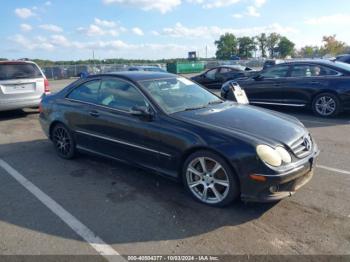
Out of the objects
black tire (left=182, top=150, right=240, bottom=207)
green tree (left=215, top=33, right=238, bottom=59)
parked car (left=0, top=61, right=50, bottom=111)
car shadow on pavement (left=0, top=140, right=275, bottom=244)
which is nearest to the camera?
car shadow on pavement (left=0, top=140, right=275, bottom=244)

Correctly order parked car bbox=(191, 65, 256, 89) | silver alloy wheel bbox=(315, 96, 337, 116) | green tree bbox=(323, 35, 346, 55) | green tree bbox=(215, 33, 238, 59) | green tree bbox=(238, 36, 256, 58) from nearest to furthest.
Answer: silver alloy wheel bbox=(315, 96, 337, 116) → parked car bbox=(191, 65, 256, 89) → green tree bbox=(323, 35, 346, 55) → green tree bbox=(238, 36, 256, 58) → green tree bbox=(215, 33, 238, 59)

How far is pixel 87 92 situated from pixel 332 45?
311 ft

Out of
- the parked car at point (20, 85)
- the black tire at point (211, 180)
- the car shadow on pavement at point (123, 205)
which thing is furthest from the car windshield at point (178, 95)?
the parked car at point (20, 85)

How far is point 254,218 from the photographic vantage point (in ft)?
12.3

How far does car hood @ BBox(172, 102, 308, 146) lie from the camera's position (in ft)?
12.8

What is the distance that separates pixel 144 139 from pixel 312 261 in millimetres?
2423

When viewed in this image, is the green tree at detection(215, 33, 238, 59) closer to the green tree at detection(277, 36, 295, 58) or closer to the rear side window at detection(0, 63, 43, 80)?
the green tree at detection(277, 36, 295, 58)

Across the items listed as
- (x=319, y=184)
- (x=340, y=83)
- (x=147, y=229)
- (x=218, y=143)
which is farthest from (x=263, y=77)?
(x=147, y=229)

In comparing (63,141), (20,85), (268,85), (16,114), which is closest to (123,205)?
(63,141)

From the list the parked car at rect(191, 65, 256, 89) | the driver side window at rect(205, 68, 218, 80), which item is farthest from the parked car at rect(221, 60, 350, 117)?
the driver side window at rect(205, 68, 218, 80)

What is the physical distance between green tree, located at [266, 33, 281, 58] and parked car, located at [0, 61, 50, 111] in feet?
343

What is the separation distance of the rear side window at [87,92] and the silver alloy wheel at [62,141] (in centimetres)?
63

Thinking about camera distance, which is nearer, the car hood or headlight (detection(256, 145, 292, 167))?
headlight (detection(256, 145, 292, 167))

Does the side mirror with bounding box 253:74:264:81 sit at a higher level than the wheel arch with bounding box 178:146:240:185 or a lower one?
higher
